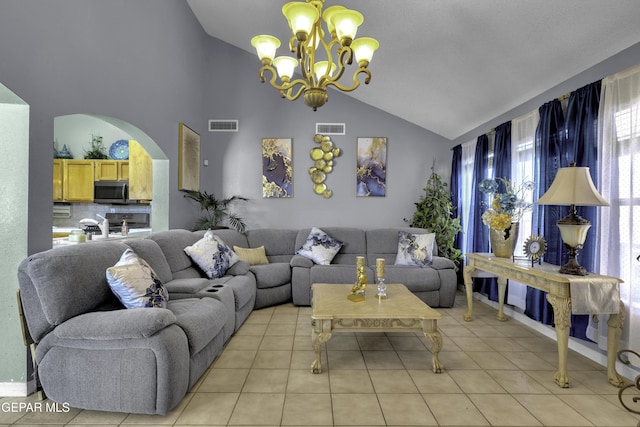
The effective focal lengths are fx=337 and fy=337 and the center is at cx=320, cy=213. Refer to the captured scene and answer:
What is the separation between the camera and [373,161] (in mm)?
5547

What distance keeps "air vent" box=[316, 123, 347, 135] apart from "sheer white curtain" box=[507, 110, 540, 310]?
2536mm

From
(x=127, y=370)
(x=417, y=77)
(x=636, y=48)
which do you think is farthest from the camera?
(x=417, y=77)

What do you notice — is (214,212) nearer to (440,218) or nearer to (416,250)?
(416,250)

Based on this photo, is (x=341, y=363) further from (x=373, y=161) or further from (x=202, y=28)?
(x=202, y=28)

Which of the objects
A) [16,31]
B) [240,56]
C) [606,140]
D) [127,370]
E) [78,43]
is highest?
[240,56]

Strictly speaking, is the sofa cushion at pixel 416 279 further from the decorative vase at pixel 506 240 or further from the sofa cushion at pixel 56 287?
the sofa cushion at pixel 56 287

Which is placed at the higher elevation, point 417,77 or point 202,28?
point 202,28

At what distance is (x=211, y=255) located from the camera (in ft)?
11.9

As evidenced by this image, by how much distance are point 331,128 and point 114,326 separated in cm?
436

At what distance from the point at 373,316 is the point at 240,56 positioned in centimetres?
478

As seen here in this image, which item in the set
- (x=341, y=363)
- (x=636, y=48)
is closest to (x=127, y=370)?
(x=341, y=363)

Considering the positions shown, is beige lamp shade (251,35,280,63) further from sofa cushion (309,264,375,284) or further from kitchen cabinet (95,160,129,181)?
kitchen cabinet (95,160,129,181)

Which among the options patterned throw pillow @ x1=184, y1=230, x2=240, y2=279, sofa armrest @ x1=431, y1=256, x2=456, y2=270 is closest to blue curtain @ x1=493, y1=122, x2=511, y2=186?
sofa armrest @ x1=431, y1=256, x2=456, y2=270

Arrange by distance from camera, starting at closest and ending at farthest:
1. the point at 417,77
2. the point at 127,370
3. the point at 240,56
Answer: the point at 127,370, the point at 417,77, the point at 240,56
